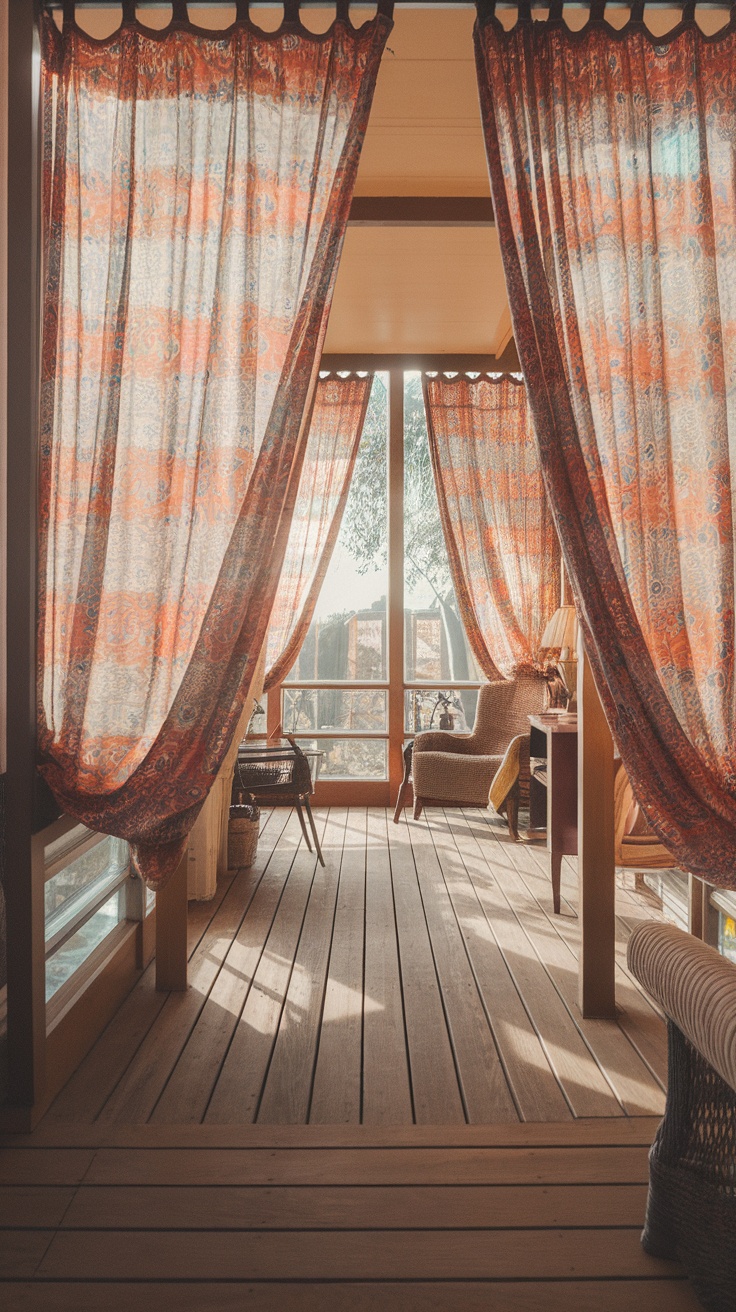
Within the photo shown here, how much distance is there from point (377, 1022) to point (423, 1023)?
0.49ft

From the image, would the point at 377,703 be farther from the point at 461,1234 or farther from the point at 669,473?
the point at 461,1234

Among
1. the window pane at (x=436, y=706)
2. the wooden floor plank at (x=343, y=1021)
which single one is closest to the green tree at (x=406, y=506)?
the window pane at (x=436, y=706)

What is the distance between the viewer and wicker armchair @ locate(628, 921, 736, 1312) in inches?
56.7

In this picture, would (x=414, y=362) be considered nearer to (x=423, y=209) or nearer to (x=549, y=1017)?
(x=423, y=209)

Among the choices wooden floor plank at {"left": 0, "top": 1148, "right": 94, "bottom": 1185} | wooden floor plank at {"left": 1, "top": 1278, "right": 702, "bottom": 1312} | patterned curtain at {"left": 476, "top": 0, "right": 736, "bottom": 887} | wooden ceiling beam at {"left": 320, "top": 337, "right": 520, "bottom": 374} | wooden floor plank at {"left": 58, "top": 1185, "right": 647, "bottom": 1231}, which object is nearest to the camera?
wooden floor plank at {"left": 1, "top": 1278, "right": 702, "bottom": 1312}

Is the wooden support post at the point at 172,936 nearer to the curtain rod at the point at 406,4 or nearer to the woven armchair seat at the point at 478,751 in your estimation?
the curtain rod at the point at 406,4

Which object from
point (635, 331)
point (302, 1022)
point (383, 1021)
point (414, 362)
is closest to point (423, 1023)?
point (383, 1021)

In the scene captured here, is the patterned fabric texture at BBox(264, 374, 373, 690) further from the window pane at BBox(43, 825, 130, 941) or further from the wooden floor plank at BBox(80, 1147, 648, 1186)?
the wooden floor plank at BBox(80, 1147, 648, 1186)

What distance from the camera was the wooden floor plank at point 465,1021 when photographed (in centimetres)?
232

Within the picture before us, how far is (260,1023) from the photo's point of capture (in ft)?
9.19

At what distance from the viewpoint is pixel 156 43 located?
7.68 ft

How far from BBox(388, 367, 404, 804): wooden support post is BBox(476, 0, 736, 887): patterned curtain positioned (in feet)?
13.4

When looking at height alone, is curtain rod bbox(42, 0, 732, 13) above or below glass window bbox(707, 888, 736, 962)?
above

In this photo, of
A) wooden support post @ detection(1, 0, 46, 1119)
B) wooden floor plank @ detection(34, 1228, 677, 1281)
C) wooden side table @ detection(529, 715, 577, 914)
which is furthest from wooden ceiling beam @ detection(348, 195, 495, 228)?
wooden floor plank @ detection(34, 1228, 677, 1281)
